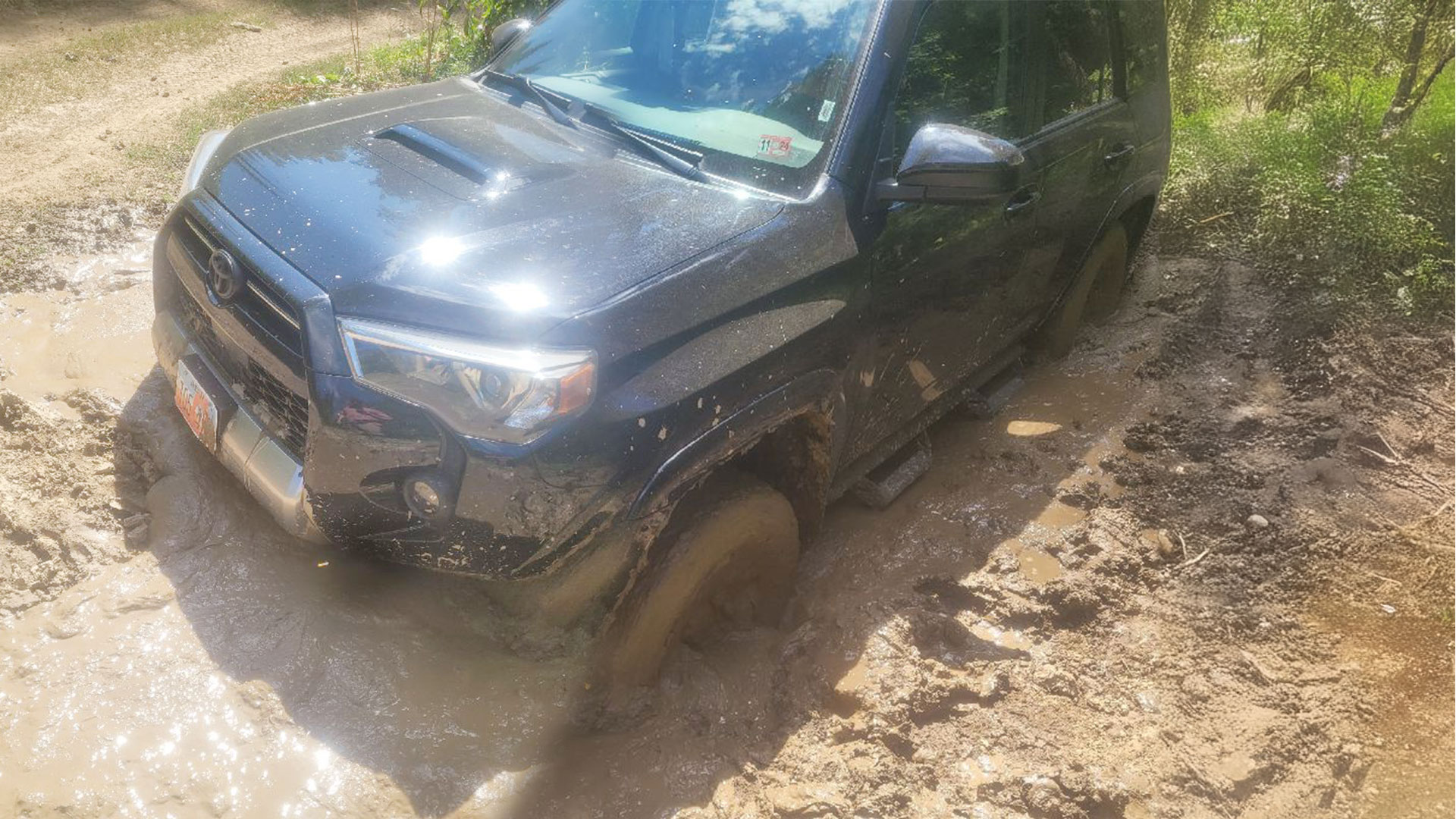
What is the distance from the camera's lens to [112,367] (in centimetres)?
337

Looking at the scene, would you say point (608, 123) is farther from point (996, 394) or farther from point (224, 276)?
point (996, 394)

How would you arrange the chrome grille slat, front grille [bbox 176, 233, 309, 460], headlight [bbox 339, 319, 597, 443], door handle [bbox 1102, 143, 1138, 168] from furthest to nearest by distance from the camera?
door handle [bbox 1102, 143, 1138, 168] → front grille [bbox 176, 233, 309, 460] → the chrome grille slat → headlight [bbox 339, 319, 597, 443]

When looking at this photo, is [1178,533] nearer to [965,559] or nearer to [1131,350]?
[965,559]

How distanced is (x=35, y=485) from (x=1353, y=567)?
4245mm

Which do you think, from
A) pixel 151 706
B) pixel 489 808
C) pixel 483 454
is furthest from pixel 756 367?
pixel 151 706

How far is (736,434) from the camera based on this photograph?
2273 mm

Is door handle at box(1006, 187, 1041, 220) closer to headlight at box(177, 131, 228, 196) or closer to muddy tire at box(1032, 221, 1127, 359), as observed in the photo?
muddy tire at box(1032, 221, 1127, 359)

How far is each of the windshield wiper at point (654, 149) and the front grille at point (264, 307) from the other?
3.39 feet

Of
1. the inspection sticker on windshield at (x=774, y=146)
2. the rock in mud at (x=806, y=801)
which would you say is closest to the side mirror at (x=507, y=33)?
the inspection sticker on windshield at (x=774, y=146)

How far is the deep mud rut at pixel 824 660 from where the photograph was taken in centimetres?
228

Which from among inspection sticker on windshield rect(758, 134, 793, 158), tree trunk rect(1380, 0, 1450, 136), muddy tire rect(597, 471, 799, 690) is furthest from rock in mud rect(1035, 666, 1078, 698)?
tree trunk rect(1380, 0, 1450, 136)

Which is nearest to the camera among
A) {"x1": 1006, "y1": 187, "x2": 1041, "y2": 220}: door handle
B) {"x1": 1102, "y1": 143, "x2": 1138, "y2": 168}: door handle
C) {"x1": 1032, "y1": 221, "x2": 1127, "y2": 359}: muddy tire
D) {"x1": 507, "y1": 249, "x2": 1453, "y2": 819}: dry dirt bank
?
{"x1": 507, "y1": 249, "x2": 1453, "y2": 819}: dry dirt bank

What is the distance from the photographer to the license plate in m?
2.44

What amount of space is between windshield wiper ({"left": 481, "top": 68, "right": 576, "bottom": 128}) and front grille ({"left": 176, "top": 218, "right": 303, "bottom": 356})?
1012 mm
